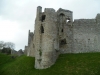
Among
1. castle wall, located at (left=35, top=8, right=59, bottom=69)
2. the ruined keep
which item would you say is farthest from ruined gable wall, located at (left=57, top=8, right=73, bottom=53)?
castle wall, located at (left=35, top=8, right=59, bottom=69)

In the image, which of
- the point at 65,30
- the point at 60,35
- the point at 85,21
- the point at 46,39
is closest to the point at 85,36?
the point at 85,21

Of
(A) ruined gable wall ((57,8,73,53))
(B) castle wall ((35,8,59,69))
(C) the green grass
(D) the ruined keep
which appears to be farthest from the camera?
(A) ruined gable wall ((57,8,73,53))

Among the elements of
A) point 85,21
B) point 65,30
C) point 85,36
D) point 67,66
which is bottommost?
point 67,66

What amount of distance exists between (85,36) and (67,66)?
8.47 meters

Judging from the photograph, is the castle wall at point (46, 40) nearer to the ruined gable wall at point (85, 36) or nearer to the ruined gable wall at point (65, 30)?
the ruined gable wall at point (65, 30)

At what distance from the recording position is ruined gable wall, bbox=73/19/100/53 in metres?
34.7

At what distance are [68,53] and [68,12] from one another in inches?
311

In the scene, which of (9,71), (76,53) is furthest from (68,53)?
(9,71)

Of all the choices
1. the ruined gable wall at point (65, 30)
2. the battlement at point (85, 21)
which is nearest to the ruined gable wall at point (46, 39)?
the ruined gable wall at point (65, 30)

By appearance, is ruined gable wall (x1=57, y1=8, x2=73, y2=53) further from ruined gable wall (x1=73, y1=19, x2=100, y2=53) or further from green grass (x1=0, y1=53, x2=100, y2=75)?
green grass (x1=0, y1=53, x2=100, y2=75)

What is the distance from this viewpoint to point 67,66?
29.3 meters

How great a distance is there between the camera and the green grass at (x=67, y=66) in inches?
1088

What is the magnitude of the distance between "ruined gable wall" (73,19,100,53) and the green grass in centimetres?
187

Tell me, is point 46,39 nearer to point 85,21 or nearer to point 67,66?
point 67,66
